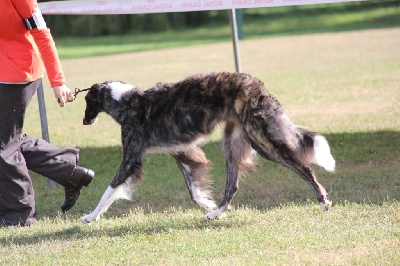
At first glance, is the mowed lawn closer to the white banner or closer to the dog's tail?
the dog's tail

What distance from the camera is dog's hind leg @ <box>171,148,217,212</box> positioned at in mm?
6445

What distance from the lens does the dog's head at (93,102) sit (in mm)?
6398

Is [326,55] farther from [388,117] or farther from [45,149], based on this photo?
[45,149]

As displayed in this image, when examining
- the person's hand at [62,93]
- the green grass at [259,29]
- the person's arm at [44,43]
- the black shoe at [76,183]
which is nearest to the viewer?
the person's arm at [44,43]

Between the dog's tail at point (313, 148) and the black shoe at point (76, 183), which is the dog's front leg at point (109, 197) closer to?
the black shoe at point (76, 183)

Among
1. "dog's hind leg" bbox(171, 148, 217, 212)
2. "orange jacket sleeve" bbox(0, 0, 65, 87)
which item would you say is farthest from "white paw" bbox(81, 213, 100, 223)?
"orange jacket sleeve" bbox(0, 0, 65, 87)

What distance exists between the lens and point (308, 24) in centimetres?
3728

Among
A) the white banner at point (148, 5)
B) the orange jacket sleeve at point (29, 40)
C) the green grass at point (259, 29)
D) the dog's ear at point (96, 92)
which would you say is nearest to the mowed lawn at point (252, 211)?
the dog's ear at point (96, 92)

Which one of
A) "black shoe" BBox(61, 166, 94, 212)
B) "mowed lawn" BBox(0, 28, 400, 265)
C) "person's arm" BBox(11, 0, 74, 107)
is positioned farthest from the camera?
"black shoe" BBox(61, 166, 94, 212)

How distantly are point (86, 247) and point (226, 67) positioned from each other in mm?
14932

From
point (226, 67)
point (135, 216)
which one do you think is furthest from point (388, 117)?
point (226, 67)

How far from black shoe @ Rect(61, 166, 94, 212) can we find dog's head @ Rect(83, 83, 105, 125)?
1.38 ft

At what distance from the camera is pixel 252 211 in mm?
6383

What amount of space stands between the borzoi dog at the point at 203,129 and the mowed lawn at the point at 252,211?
0.94 ft
